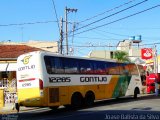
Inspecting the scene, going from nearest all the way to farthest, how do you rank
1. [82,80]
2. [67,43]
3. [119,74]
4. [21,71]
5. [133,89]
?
[21,71], [82,80], [119,74], [133,89], [67,43]

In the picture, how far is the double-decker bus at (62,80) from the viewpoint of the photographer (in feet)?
70.7

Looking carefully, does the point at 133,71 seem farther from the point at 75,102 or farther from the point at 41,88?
the point at 41,88

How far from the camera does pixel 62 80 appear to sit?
74.4ft

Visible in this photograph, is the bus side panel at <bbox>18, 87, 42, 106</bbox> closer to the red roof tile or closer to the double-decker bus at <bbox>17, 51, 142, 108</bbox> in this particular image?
the double-decker bus at <bbox>17, 51, 142, 108</bbox>

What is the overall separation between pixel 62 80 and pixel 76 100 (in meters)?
1.85

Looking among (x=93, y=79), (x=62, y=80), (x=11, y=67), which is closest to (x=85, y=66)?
(x=93, y=79)

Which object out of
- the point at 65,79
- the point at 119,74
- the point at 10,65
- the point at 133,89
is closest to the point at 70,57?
the point at 65,79

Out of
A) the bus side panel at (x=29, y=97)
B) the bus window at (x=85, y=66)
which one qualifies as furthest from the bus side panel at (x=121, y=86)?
the bus side panel at (x=29, y=97)

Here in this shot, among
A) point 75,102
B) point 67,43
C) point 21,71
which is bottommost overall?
point 75,102

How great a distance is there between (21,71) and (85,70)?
13.3ft

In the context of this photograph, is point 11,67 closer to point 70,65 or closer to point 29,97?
point 70,65

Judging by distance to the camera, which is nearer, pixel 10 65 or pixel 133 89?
pixel 133 89

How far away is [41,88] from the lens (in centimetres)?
2138

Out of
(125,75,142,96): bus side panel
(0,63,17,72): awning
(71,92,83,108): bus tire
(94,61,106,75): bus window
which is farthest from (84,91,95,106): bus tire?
(0,63,17,72): awning
